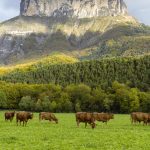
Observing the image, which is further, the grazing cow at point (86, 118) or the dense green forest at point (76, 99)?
the dense green forest at point (76, 99)

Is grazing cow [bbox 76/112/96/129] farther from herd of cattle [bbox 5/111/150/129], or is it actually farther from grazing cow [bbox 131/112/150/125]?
grazing cow [bbox 131/112/150/125]

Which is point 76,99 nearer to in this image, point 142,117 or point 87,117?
point 142,117

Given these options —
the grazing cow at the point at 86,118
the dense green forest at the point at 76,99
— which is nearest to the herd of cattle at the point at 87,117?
the grazing cow at the point at 86,118

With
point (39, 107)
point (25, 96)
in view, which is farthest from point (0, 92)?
point (39, 107)

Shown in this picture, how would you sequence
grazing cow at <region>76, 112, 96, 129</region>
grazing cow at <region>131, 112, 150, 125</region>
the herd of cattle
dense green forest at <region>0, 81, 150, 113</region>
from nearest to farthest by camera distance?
grazing cow at <region>76, 112, 96, 129</region>
the herd of cattle
grazing cow at <region>131, 112, 150, 125</region>
dense green forest at <region>0, 81, 150, 113</region>

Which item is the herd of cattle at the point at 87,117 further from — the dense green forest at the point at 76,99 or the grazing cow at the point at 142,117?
the dense green forest at the point at 76,99

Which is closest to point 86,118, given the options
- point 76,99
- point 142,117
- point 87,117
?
point 87,117

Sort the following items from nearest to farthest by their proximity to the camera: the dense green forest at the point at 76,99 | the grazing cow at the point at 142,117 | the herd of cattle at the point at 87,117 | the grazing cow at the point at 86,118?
the grazing cow at the point at 86,118
the herd of cattle at the point at 87,117
the grazing cow at the point at 142,117
the dense green forest at the point at 76,99

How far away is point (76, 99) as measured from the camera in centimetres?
15838

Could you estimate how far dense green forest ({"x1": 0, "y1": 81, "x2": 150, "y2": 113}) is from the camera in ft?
483

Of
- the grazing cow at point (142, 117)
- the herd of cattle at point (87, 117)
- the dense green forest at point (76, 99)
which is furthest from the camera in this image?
the dense green forest at point (76, 99)

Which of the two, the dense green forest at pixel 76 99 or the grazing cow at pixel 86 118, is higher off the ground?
the grazing cow at pixel 86 118

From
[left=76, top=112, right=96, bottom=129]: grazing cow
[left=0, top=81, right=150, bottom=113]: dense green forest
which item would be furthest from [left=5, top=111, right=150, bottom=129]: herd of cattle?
[left=0, top=81, right=150, bottom=113]: dense green forest

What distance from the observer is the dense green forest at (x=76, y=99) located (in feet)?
483
